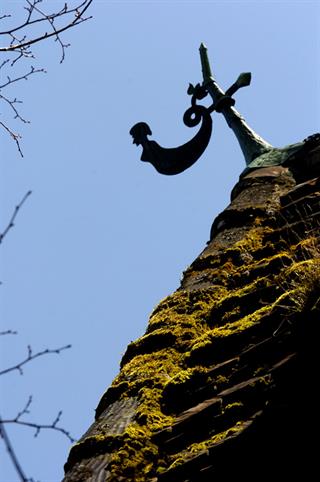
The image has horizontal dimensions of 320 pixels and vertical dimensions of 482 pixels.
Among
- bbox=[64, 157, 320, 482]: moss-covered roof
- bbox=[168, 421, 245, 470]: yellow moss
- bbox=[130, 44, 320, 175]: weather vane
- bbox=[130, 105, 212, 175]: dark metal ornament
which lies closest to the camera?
bbox=[64, 157, 320, 482]: moss-covered roof

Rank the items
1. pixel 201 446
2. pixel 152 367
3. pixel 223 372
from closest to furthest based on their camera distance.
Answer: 1. pixel 201 446
2. pixel 223 372
3. pixel 152 367

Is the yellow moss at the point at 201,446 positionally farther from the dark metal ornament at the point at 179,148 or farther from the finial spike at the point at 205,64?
the finial spike at the point at 205,64

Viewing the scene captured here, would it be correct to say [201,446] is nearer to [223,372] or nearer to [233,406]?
[233,406]

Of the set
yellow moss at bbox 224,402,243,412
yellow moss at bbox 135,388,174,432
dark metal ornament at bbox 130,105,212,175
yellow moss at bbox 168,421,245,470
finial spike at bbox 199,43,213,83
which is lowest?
yellow moss at bbox 168,421,245,470

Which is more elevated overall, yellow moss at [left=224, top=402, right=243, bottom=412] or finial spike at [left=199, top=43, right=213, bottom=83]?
finial spike at [left=199, top=43, right=213, bottom=83]

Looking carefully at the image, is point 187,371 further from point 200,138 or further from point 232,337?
point 200,138

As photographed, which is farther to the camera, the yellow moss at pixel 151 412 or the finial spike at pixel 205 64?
the finial spike at pixel 205 64

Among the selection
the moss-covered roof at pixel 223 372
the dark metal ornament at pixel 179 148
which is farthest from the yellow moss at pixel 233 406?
the dark metal ornament at pixel 179 148

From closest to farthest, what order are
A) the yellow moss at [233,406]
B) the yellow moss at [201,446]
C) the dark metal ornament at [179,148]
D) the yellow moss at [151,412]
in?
1. the yellow moss at [201,446]
2. the yellow moss at [233,406]
3. the yellow moss at [151,412]
4. the dark metal ornament at [179,148]

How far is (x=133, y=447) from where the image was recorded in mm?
2879

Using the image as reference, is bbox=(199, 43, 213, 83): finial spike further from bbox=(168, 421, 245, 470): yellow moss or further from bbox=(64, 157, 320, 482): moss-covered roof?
bbox=(168, 421, 245, 470): yellow moss

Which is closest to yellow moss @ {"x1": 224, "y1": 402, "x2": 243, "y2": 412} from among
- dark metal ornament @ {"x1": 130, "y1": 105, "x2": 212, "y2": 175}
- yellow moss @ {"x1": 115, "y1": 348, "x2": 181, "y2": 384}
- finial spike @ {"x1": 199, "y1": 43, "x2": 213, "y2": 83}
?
yellow moss @ {"x1": 115, "y1": 348, "x2": 181, "y2": 384}

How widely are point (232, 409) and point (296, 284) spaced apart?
0.47 metres

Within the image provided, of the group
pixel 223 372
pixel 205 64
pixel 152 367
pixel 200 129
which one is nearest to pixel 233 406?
pixel 223 372
